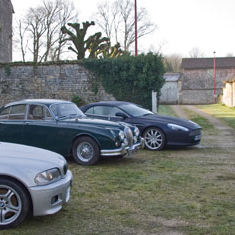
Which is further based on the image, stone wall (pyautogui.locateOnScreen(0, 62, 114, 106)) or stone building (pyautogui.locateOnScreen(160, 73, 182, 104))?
stone building (pyautogui.locateOnScreen(160, 73, 182, 104))

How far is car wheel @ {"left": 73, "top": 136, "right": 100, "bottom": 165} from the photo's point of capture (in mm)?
8508

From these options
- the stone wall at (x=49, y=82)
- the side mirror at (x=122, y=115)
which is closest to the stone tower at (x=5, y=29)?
the stone wall at (x=49, y=82)

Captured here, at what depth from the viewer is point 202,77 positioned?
2694 inches

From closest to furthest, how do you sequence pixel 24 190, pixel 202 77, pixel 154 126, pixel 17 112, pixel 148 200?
pixel 24 190 < pixel 148 200 < pixel 17 112 < pixel 154 126 < pixel 202 77

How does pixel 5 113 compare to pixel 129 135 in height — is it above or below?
above

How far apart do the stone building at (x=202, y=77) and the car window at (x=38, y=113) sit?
54.7 m

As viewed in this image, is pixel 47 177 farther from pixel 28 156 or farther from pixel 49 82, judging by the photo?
pixel 49 82

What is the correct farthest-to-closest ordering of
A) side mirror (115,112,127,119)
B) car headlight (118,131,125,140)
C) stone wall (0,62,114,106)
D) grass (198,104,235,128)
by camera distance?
stone wall (0,62,114,106), grass (198,104,235,128), side mirror (115,112,127,119), car headlight (118,131,125,140)

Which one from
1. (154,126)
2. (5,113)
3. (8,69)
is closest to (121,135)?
(154,126)

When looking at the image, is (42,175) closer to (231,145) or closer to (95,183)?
(95,183)

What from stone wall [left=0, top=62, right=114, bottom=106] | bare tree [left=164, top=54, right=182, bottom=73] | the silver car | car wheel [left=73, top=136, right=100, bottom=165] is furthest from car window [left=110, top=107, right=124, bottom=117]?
bare tree [left=164, top=54, right=182, bottom=73]

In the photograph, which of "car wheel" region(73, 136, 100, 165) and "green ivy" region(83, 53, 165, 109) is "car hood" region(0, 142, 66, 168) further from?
"green ivy" region(83, 53, 165, 109)

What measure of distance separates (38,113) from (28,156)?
427 centimetres

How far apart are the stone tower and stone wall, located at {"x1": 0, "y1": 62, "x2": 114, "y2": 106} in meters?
14.8
